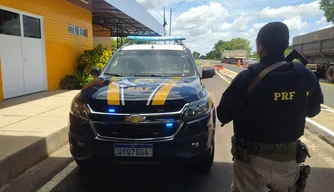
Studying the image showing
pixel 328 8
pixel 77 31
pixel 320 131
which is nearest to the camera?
pixel 320 131

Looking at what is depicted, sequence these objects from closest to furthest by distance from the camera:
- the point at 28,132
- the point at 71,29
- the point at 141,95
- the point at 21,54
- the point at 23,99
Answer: the point at 141,95 < the point at 28,132 < the point at 23,99 < the point at 21,54 < the point at 71,29

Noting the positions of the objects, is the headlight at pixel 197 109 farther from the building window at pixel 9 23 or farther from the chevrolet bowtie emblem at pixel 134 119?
the building window at pixel 9 23

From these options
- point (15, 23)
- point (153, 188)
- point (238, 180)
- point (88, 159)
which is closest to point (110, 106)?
point (88, 159)

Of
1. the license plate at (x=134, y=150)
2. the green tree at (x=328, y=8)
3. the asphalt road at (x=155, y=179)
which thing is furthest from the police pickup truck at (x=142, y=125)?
the green tree at (x=328, y=8)

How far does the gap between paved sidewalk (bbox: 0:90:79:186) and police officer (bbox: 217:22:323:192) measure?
310 centimetres

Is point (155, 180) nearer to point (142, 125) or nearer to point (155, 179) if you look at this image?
point (155, 179)

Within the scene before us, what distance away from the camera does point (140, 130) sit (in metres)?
3.26

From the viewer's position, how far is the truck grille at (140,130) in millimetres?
3248

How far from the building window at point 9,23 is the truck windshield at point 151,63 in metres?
5.33

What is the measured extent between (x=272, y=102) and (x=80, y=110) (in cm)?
227

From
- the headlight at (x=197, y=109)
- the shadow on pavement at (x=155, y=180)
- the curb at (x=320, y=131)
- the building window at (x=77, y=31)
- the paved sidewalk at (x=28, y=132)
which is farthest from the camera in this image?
the building window at (x=77, y=31)

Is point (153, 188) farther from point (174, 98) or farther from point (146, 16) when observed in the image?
point (146, 16)

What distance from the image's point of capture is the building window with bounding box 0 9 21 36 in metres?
8.70

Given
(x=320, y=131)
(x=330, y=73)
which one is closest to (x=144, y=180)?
(x=320, y=131)
